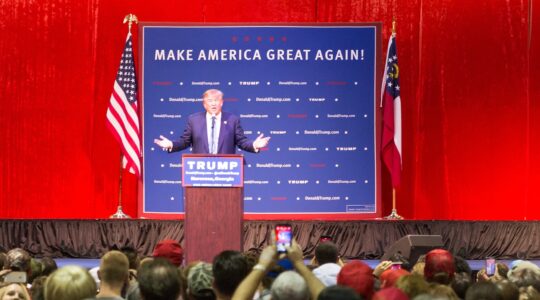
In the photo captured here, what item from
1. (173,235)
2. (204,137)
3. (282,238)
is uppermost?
(204,137)

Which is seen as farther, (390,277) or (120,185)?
(120,185)

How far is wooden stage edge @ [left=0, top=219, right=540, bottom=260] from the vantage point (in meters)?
10.6

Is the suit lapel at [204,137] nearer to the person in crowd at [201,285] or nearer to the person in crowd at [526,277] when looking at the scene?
the person in crowd at [526,277]

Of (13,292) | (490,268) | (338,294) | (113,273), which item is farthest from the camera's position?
(490,268)

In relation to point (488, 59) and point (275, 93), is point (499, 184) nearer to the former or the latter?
point (488, 59)

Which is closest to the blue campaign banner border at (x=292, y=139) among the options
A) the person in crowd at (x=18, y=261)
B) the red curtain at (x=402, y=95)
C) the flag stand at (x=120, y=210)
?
the flag stand at (x=120, y=210)

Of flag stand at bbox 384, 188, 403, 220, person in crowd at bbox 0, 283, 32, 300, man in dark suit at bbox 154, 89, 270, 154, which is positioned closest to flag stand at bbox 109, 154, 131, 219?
man in dark suit at bbox 154, 89, 270, 154

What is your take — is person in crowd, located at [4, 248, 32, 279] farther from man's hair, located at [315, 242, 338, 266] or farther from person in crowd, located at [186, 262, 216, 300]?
man's hair, located at [315, 242, 338, 266]

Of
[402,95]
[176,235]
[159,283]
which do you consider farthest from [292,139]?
[159,283]

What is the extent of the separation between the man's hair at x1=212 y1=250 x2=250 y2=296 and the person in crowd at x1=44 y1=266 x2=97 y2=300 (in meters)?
0.59

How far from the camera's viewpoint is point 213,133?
30.1 ft

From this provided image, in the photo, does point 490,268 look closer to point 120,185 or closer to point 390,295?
point 390,295

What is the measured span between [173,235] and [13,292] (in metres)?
6.76

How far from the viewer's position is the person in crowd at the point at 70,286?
317 cm
